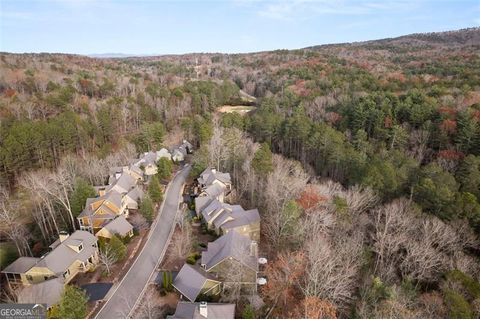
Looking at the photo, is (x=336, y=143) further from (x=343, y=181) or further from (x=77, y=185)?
(x=77, y=185)

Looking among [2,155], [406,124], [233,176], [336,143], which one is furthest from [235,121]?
[2,155]

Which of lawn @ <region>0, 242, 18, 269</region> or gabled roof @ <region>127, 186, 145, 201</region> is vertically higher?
gabled roof @ <region>127, 186, 145, 201</region>

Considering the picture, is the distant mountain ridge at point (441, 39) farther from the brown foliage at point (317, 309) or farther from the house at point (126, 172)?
the brown foliage at point (317, 309)

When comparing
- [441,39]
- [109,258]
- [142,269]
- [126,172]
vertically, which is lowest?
[142,269]

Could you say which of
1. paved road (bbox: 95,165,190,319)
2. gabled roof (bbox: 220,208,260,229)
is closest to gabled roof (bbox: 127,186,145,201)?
paved road (bbox: 95,165,190,319)

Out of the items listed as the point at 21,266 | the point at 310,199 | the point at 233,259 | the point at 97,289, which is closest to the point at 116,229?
the point at 97,289

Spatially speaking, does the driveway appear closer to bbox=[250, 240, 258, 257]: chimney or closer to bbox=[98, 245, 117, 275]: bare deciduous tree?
bbox=[98, 245, 117, 275]: bare deciduous tree

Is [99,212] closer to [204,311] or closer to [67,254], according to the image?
[67,254]
